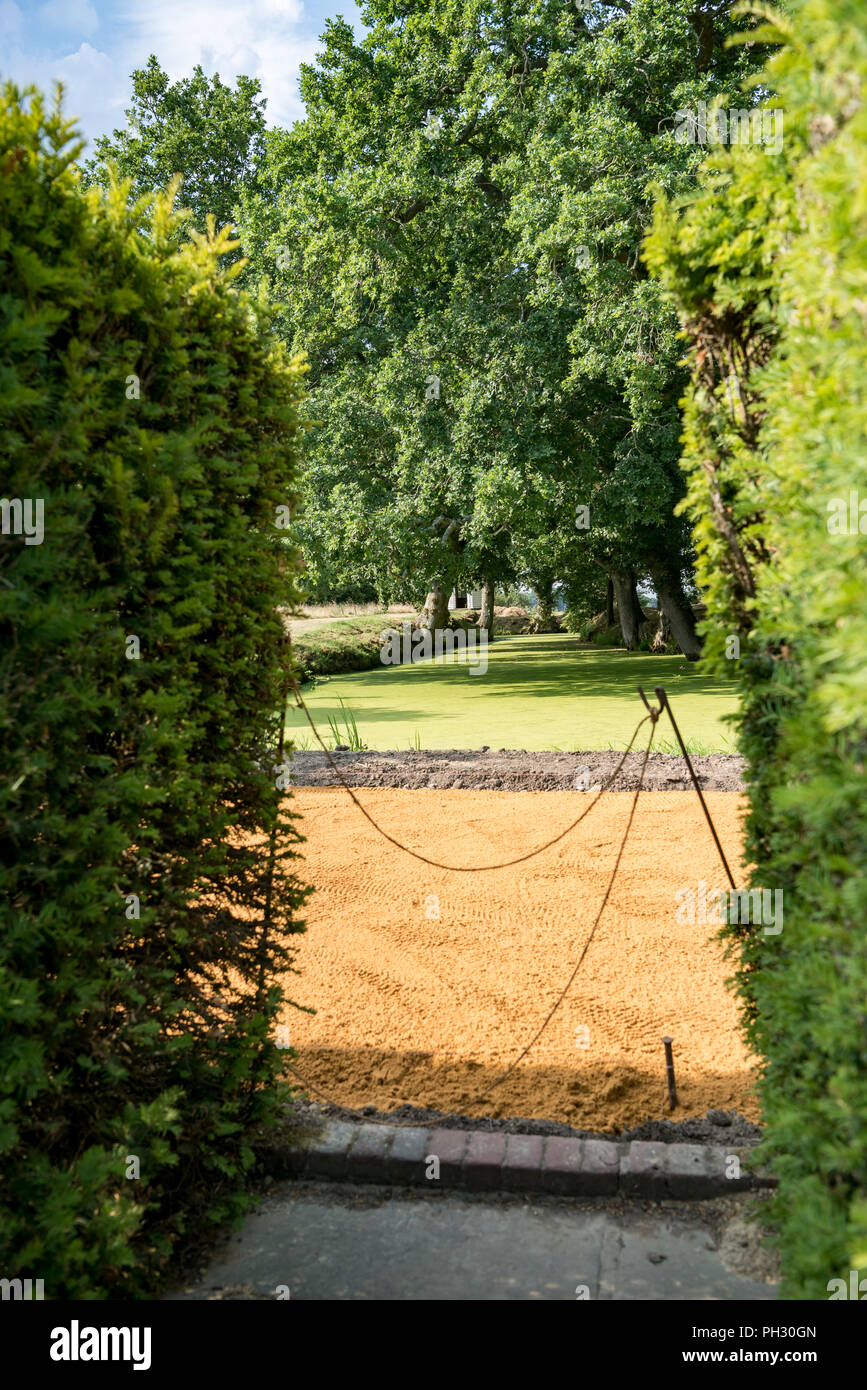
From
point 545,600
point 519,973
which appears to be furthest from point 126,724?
point 545,600

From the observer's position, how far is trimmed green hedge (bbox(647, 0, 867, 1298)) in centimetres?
174

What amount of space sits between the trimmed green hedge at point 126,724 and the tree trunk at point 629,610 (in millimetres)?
29523

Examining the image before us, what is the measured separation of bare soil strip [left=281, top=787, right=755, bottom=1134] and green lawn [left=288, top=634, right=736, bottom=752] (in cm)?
404

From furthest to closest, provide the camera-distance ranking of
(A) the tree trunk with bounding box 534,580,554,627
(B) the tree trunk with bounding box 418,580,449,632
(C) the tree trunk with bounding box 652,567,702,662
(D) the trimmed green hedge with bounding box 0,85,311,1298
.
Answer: (A) the tree trunk with bounding box 534,580,554,627
(B) the tree trunk with bounding box 418,580,449,632
(C) the tree trunk with bounding box 652,567,702,662
(D) the trimmed green hedge with bounding box 0,85,311,1298

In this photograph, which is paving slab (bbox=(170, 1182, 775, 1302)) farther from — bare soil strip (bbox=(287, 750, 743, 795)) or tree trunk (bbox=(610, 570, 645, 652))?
tree trunk (bbox=(610, 570, 645, 652))

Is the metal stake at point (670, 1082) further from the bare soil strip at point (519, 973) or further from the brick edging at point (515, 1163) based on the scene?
the brick edging at point (515, 1163)

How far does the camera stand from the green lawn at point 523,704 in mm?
13141

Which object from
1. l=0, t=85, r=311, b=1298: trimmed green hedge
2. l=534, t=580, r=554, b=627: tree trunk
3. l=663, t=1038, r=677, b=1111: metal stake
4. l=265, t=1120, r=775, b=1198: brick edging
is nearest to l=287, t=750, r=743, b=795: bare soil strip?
l=663, t=1038, r=677, b=1111: metal stake

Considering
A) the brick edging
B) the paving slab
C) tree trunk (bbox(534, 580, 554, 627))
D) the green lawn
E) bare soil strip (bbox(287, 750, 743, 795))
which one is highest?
tree trunk (bbox(534, 580, 554, 627))

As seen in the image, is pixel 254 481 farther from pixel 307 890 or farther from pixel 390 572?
pixel 390 572

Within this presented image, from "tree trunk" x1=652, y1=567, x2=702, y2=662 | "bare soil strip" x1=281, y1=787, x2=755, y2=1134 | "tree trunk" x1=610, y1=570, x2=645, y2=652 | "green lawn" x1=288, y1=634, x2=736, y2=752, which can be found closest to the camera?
"bare soil strip" x1=281, y1=787, x2=755, y2=1134

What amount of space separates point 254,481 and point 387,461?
18.6 m

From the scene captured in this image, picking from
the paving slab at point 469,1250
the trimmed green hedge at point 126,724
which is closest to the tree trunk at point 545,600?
the trimmed green hedge at point 126,724
